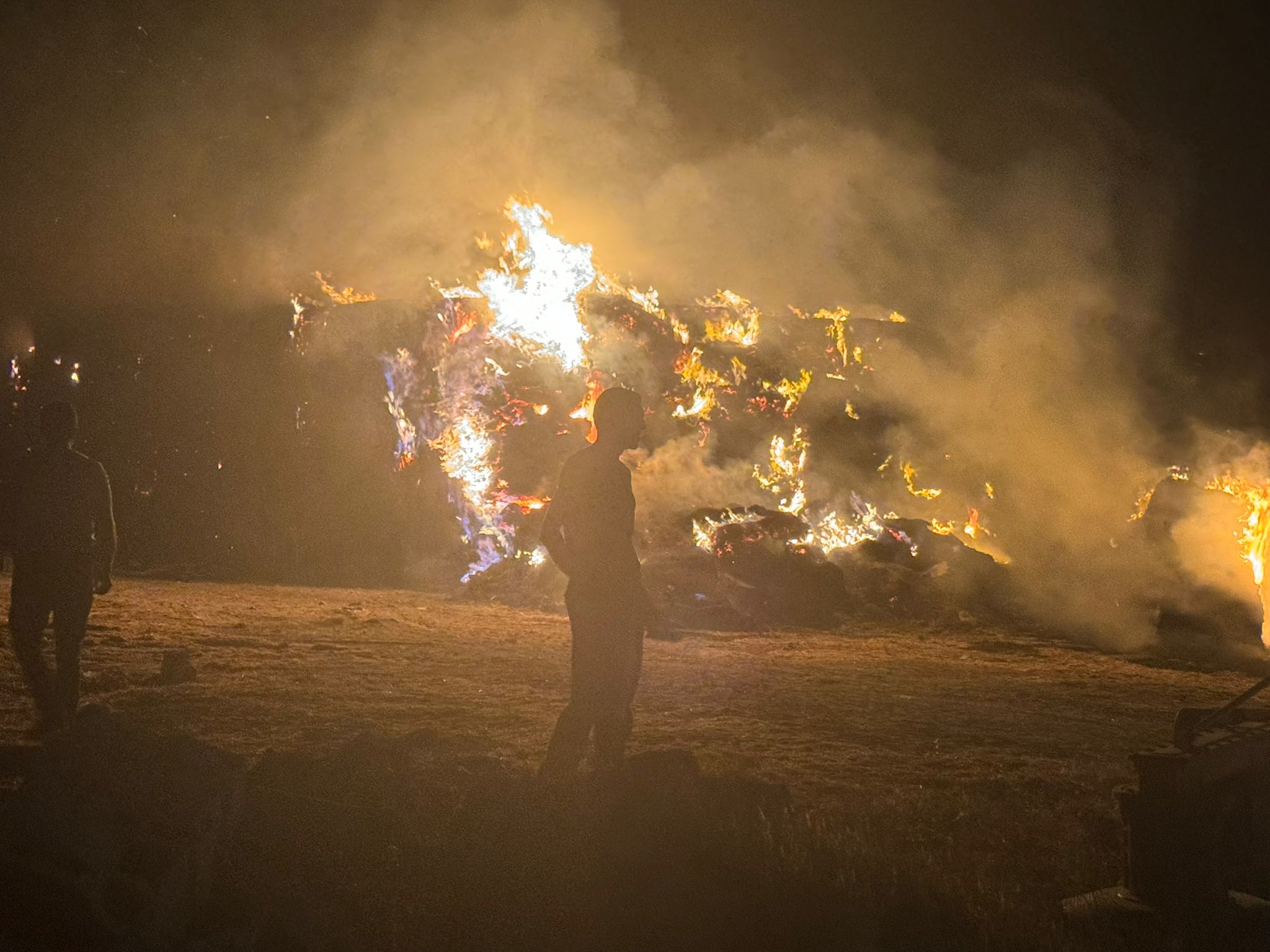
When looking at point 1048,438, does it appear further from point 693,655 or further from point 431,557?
point 431,557

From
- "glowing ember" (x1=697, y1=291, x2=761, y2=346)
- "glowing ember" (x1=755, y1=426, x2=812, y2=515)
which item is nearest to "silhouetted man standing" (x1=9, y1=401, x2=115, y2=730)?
"glowing ember" (x1=755, y1=426, x2=812, y2=515)

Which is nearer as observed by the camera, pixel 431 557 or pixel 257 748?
pixel 257 748

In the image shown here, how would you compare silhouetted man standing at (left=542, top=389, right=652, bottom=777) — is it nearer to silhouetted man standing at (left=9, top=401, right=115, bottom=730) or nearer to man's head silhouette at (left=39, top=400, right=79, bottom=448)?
silhouetted man standing at (left=9, top=401, right=115, bottom=730)

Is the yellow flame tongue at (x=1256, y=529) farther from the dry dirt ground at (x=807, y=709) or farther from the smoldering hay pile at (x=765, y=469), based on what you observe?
the dry dirt ground at (x=807, y=709)

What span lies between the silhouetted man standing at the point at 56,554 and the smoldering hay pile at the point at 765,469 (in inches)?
400

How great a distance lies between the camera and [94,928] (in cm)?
297

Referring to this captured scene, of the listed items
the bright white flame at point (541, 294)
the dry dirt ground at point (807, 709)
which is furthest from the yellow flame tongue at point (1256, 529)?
the bright white flame at point (541, 294)

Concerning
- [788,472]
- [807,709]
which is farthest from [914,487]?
[807,709]

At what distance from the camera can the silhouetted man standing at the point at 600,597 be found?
4.59 m

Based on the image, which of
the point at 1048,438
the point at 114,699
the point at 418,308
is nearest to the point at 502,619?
the point at 114,699

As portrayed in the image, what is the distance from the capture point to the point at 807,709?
791 cm

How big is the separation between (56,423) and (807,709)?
6145 mm

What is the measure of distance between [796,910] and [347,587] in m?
17.0

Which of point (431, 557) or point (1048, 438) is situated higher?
point (1048, 438)
